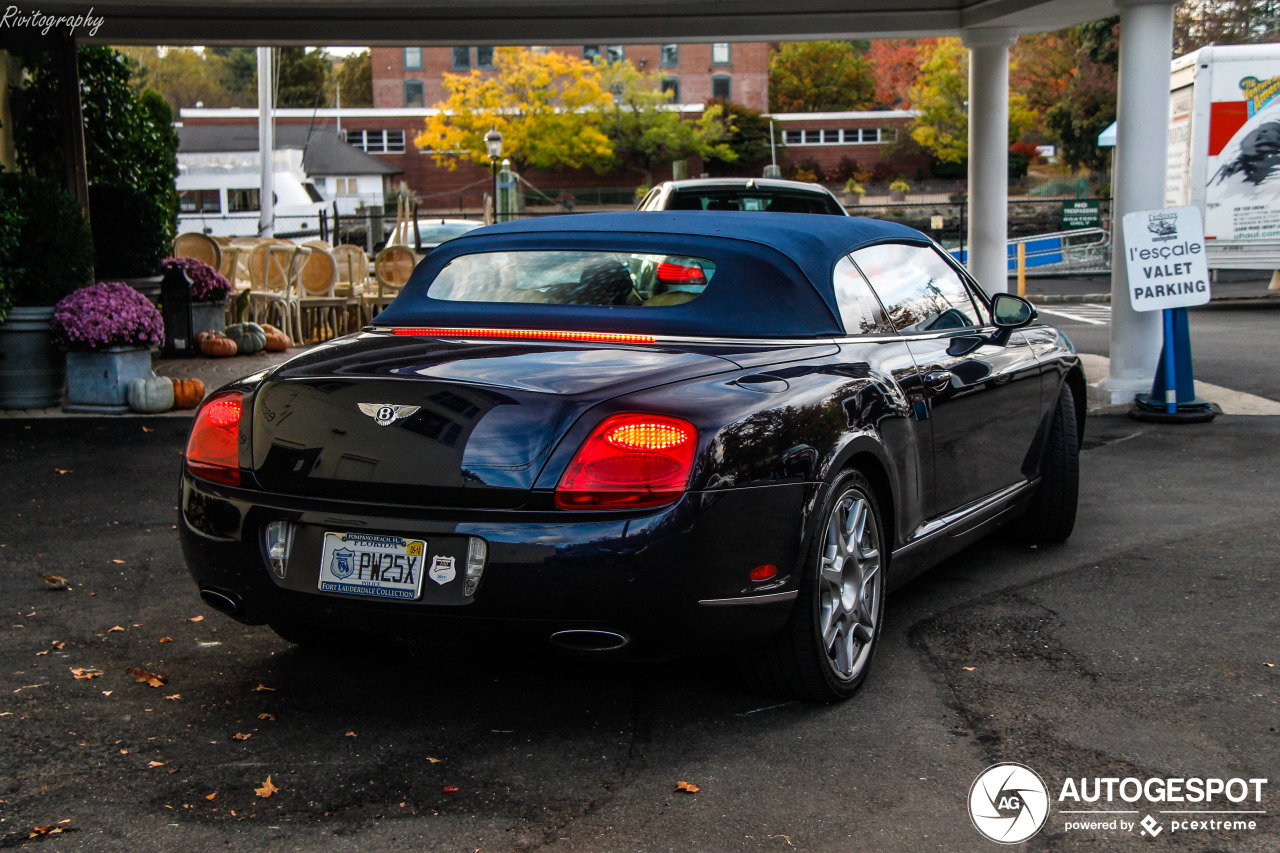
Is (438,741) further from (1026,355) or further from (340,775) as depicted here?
(1026,355)

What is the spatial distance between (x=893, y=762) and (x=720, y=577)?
0.68 meters

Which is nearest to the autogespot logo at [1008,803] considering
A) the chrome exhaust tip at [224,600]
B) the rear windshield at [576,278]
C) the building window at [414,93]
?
the rear windshield at [576,278]

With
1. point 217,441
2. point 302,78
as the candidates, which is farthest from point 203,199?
point 217,441

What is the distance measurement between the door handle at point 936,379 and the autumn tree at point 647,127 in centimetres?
6104

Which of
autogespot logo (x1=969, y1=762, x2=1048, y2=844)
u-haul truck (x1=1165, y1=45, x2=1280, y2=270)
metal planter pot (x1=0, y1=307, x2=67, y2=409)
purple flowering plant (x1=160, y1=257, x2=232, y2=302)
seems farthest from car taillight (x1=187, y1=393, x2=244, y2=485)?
u-haul truck (x1=1165, y1=45, x2=1280, y2=270)

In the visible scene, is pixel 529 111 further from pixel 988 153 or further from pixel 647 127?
pixel 988 153

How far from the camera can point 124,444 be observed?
8.66m

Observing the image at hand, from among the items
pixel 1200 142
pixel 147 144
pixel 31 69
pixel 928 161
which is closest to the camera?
pixel 31 69

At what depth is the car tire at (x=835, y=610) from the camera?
12.0 feet

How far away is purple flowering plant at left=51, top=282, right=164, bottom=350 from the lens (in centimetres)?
971

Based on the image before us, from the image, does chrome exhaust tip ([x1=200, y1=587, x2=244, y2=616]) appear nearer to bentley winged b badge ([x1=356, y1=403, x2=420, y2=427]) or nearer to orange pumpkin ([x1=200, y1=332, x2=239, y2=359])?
bentley winged b badge ([x1=356, y1=403, x2=420, y2=427])

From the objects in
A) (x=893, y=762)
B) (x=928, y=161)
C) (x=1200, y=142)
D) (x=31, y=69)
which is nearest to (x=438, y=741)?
(x=893, y=762)

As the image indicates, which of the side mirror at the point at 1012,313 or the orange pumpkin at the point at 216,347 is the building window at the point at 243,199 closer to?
the orange pumpkin at the point at 216,347

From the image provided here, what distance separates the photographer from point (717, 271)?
4191 mm
